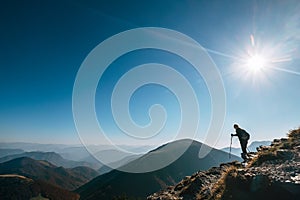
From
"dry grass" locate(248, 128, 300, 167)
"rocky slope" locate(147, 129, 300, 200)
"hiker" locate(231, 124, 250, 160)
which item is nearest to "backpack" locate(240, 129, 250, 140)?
"hiker" locate(231, 124, 250, 160)

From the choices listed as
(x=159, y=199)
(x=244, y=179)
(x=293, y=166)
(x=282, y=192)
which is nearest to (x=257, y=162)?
(x=293, y=166)

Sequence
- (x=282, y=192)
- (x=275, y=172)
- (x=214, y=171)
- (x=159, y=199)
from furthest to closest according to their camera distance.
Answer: (x=214, y=171)
(x=159, y=199)
(x=275, y=172)
(x=282, y=192)

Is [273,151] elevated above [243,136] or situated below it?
below

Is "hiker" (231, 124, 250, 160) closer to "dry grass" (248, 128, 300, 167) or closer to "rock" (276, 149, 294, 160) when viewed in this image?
"dry grass" (248, 128, 300, 167)

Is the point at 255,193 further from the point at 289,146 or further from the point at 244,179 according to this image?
the point at 289,146

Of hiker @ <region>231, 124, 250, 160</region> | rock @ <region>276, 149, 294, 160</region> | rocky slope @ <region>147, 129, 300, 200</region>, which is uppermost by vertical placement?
hiker @ <region>231, 124, 250, 160</region>

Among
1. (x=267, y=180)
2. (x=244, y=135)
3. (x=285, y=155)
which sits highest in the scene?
(x=244, y=135)

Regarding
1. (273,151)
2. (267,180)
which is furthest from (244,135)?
(267,180)

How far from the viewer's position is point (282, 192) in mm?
9367

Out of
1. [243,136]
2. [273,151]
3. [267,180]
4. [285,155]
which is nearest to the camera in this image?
[267,180]

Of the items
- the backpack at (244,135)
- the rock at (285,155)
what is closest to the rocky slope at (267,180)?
the rock at (285,155)

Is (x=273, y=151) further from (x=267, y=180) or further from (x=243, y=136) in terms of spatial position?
(x=243, y=136)

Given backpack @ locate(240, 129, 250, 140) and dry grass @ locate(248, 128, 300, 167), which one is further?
backpack @ locate(240, 129, 250, 140)

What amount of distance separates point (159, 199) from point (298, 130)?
45.0 feet
